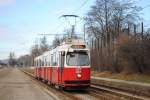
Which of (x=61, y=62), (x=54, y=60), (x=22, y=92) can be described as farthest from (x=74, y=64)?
(x=54, y=60)

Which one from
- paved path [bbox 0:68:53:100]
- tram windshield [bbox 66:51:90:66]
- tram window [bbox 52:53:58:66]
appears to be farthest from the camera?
tram window [bbox 52:53:58:66]

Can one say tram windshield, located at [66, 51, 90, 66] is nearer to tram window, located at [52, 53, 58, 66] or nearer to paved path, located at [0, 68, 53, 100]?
paved path, located at [0, 68, 53, 100]

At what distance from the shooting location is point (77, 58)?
27.1 m

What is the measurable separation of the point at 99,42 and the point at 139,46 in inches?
1257

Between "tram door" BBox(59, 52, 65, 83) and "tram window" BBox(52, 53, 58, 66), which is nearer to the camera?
"tram door" BBox(59, 52, 65, 83)

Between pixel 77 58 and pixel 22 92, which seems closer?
pixel 22 92

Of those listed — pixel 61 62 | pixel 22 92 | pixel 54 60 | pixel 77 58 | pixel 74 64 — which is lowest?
pixel 22 92

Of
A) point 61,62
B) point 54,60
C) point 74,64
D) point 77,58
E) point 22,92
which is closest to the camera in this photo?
point 22,92

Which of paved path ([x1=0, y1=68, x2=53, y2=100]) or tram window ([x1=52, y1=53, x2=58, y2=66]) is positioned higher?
tram window ([x1=52, y1=53, x2=58, y2=66])

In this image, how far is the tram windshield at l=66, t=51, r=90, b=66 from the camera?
1066 inches

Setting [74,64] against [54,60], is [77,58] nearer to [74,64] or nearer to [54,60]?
[74,64]

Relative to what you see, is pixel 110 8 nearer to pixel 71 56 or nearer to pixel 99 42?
pixel 99 42

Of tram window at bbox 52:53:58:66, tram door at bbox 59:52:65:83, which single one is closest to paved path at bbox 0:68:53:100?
tram door at bbox 59:52:65:83

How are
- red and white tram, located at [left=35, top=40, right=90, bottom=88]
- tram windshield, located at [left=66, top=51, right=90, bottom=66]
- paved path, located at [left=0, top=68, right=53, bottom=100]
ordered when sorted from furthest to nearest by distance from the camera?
1. tram windshield, located at [left=66, top=51, right=90, bottom=66]
2. red and white tram, located at [left=35, top=40, right=90, bottom=88]
3. paved path, located at [left=0, top=68, right=53, bottom=100]
